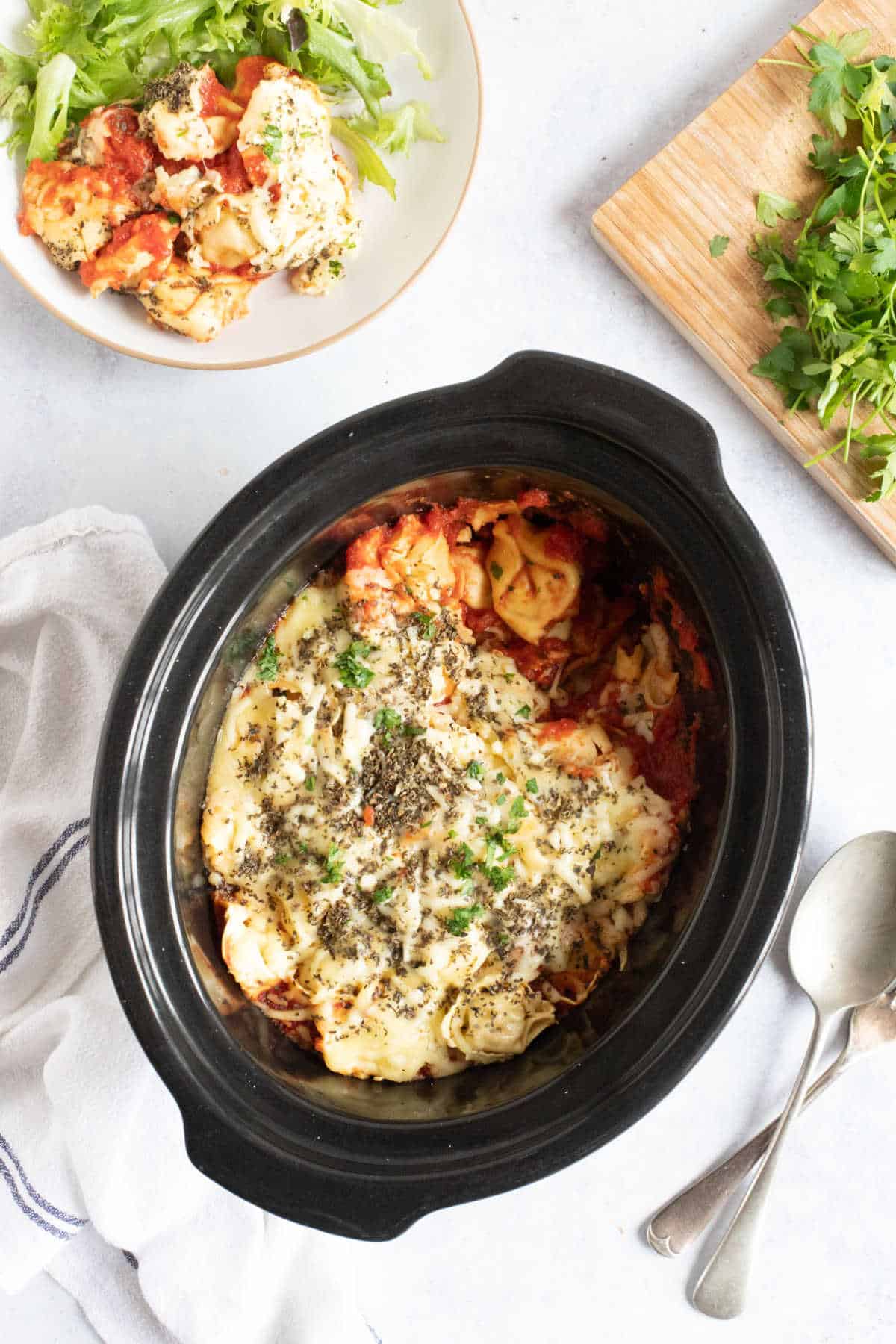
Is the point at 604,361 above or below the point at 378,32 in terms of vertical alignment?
below

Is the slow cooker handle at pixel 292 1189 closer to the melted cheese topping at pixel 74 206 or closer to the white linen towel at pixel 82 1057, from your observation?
the white linen towel at pixel 82 1057

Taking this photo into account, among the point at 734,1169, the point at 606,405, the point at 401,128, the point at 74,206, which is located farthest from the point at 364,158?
the point at 734,1169

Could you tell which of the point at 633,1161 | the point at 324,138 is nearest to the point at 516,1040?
the point at 633,1161

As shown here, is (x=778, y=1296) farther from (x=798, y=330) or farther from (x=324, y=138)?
(x=324, y=138)

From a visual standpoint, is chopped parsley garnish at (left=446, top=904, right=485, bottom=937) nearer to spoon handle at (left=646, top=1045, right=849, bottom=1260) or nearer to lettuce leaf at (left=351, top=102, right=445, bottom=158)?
spoon handle at (left=646, top=1045, right=849, bottom=1260)

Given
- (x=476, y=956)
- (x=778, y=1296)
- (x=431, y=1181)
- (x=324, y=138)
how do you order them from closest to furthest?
(x=431, y=1181), (x=476, y=956), (x=324, y=138), (x=778, y=1296)

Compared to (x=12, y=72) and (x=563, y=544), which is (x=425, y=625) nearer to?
(x=563, y=544)

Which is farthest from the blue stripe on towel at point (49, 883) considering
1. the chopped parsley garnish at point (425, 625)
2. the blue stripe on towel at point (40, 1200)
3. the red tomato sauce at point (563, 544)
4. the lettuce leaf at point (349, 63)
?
the lettuce leaf at point (349, 63)
